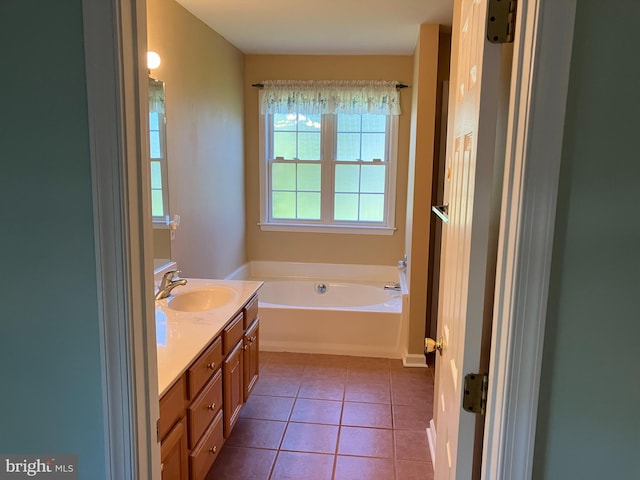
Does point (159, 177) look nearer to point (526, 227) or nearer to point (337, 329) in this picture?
point (337, 329)

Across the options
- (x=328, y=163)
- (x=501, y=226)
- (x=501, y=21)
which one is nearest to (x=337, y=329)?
(x=328, y=163)

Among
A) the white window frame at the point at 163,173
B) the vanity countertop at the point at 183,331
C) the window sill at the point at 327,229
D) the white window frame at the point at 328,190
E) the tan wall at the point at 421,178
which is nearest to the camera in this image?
the vanity countertop at the point at 183,331

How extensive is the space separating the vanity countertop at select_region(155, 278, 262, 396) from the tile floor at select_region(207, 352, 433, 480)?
0.80 m

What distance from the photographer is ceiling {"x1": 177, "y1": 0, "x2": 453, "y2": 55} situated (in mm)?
3016

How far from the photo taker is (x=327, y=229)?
4797 millimetres

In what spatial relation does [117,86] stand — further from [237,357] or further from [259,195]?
[259,195]

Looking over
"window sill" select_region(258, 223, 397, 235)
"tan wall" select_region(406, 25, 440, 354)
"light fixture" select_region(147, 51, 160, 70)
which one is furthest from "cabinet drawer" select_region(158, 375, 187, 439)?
"window sill" select_region(258, 223, 397, 235)

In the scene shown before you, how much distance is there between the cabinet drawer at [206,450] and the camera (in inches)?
75.9

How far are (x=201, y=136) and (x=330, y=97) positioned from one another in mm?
1523

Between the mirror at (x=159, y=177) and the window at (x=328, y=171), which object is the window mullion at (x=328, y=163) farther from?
the mirror at (x=159, y=177)

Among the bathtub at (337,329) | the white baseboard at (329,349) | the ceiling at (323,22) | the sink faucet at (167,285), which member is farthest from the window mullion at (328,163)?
the sink faucet at (167,285)

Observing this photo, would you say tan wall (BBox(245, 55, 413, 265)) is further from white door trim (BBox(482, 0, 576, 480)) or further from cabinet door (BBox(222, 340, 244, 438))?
white door trim (BBox(482, 0, 576, 480))

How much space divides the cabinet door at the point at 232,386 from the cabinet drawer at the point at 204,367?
147 mm

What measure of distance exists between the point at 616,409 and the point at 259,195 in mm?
4134
